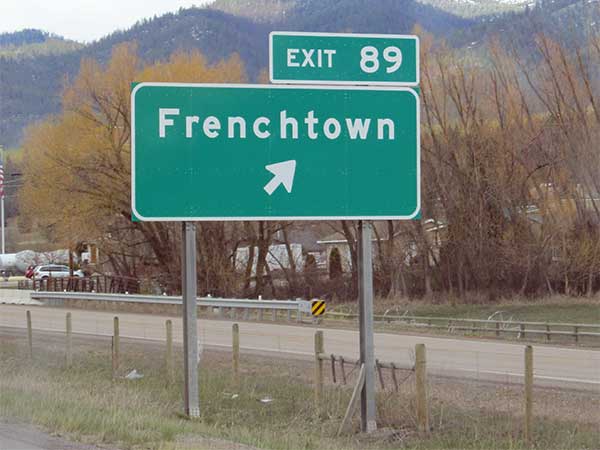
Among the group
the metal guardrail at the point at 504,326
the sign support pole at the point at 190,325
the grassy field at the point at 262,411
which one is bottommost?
the metal guardrail at the point at 504,326

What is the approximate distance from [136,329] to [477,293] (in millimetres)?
26192

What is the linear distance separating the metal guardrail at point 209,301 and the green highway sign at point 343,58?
1963 centimetres

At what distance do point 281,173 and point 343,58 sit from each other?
5.68ft

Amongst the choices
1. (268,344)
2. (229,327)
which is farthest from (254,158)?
(229,327)

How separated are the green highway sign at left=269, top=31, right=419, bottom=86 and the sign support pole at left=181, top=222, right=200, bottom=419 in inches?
95.6

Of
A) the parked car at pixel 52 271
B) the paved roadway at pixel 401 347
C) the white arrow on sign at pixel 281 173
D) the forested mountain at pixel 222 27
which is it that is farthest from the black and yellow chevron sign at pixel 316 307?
the forested mountain at pixel 222 27

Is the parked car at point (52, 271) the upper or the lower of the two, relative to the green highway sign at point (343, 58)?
lower

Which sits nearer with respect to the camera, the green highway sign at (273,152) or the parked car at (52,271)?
the green highway sign at (273,152)

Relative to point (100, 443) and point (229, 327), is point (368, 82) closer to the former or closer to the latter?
point (100, 443)

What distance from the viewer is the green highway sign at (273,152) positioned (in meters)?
12.1

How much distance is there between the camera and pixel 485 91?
5181 cm

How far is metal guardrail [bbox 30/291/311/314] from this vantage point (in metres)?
33.2

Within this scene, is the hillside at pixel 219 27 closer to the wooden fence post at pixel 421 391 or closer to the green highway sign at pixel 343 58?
the green highway sign at pixel 343 58

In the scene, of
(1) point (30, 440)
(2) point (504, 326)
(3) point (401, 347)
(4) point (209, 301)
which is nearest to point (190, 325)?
(1) point (30, 440)
